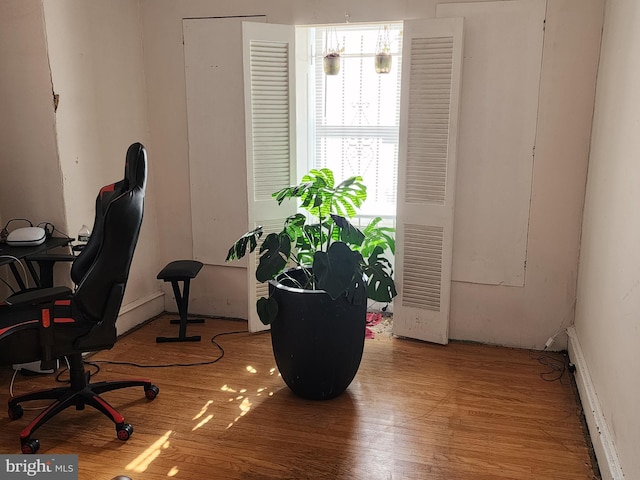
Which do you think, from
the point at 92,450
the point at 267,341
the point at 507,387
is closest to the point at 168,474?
the point at 92,450

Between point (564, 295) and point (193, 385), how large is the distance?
7.43 ft

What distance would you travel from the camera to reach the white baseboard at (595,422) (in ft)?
6.58

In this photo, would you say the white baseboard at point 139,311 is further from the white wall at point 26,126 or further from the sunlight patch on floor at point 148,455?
the sunlight patch on floor at point 148,455

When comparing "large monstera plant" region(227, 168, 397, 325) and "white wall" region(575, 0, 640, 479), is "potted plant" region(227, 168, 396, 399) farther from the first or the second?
"white wall" region(575, 0, 640, 479)

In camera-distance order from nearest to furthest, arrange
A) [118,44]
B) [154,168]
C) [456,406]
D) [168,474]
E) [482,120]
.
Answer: [168,474] → [456,406] → [482,120] → [118,44] → [154,168]

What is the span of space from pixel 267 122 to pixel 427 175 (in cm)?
107

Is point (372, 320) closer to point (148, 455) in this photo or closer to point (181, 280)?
point (181, 280)

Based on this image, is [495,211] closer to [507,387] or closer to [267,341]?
[507,387]

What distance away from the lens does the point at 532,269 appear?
3.27 m

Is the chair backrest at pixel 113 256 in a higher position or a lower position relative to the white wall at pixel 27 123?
lower

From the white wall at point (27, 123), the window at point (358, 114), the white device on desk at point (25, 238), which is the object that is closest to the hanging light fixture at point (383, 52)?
the window at point (358, 114)

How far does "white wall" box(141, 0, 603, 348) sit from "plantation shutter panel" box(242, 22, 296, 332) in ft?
0.92

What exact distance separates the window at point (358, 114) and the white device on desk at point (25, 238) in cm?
191

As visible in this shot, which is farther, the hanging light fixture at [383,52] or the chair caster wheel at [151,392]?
the hanging light fixture at [383,52]
